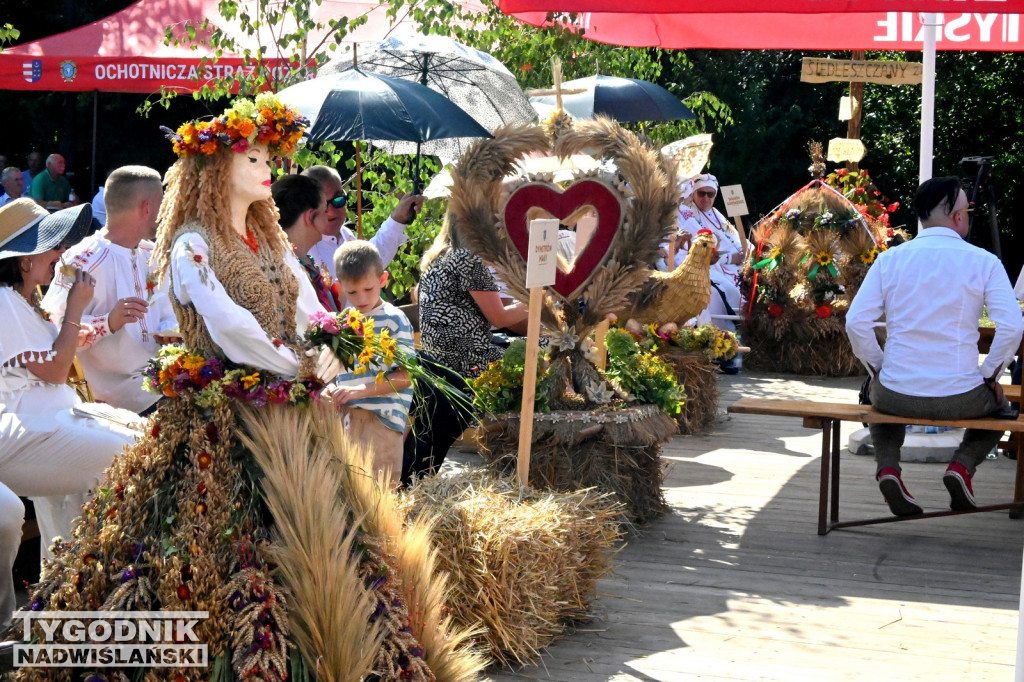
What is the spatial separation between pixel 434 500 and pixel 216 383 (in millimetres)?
973

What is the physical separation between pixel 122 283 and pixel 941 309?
3.41m

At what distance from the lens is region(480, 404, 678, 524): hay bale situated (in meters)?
5.15

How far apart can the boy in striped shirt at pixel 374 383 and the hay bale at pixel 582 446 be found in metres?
0.46

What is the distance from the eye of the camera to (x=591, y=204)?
5.23 metres

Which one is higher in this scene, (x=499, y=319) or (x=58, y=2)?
(x=58, y=2)

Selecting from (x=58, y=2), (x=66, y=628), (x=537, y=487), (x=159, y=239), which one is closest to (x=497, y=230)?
(x=537, y=487)

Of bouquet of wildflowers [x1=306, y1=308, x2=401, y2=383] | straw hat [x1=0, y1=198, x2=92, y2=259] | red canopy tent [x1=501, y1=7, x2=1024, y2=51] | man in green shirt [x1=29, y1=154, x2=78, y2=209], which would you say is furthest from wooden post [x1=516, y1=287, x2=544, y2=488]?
man in green shirt [x1=29, y1=154, x2=78, y2=209]

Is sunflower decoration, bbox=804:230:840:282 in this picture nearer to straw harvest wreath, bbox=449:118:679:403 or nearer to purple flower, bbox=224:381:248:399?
straw harvest wreath, bbox=449:118:679:403

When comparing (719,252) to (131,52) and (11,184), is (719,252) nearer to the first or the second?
(131,52)

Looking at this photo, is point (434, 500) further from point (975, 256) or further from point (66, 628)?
point (975, 256)

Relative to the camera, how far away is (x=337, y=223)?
6285 millimetres

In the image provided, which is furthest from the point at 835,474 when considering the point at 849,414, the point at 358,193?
the point at 358,193

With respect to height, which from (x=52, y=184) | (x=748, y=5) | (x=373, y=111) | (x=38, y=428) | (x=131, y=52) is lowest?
(x=38, y=428)

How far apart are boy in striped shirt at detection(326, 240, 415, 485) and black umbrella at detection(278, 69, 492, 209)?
988mm
